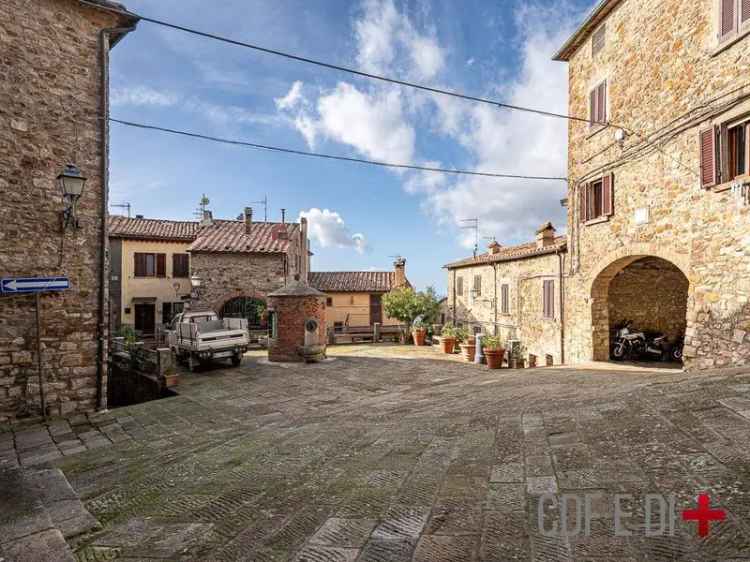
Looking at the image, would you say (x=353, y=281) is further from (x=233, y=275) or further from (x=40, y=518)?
(x=40, y=518)

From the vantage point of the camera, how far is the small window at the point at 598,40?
35.7ft

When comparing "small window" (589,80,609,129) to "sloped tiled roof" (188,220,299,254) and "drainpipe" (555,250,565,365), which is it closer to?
"drainpipe" (555,250,565,365)

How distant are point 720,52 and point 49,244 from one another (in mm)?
12753

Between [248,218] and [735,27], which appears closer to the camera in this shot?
[735,27]

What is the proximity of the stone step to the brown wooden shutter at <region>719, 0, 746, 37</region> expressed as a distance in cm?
1137

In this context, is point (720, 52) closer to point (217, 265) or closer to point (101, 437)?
point (101, 437)

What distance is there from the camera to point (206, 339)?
1202cm

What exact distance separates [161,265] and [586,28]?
893 inches

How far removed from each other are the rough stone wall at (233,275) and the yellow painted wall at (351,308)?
20.8 ft

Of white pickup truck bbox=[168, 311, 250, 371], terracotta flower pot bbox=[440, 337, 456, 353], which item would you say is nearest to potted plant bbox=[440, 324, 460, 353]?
terracotta flower pot bbox=[440, 337, 456, 353]

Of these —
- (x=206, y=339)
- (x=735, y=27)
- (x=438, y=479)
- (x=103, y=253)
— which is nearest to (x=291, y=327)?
(x=206, y=339)

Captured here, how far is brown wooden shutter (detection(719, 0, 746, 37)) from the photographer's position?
723cm

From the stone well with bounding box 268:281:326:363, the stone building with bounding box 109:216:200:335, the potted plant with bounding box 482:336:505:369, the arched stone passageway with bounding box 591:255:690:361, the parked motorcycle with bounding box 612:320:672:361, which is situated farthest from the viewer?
the stone building with bounding box 109:216:200:335

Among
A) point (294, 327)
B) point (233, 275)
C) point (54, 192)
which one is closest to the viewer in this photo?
point (54, 192)
